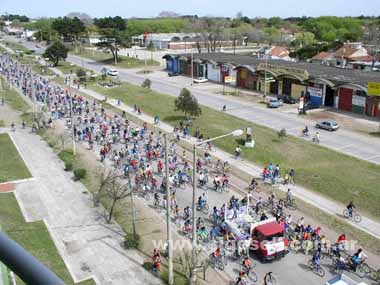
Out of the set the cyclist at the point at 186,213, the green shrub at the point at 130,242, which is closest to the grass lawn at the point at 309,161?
the cyclist at the point at 186,213

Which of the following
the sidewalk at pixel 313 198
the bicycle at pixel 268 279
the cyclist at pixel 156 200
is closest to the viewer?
the bicycle at pixel 268 279

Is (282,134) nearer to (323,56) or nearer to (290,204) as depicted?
(290,204)

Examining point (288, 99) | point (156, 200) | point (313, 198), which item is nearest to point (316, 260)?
point (313, 198)

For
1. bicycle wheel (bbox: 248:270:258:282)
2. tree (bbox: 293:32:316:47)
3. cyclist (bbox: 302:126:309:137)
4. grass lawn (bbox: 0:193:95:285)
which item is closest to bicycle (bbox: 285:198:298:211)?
bicycle wheel (bbox: 248:270:258:282)

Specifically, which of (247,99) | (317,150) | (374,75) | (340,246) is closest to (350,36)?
(374,75)

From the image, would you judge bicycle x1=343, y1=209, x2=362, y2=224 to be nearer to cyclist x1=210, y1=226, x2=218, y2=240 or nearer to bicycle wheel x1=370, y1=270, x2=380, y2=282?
bicycle wheel x1=370, y1=270, x2=380, y2=282

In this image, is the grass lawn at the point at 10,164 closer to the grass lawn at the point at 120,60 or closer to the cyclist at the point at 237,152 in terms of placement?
the cyclist at the point at 237,152
